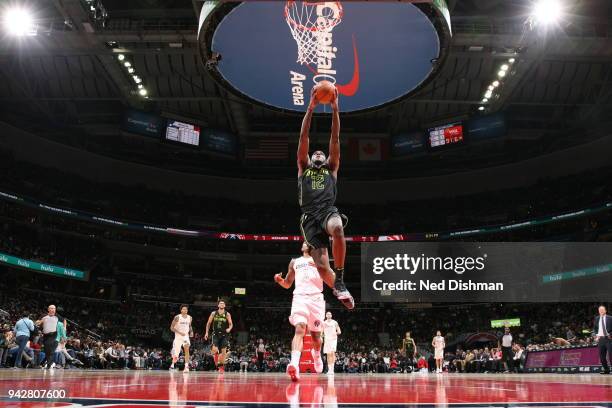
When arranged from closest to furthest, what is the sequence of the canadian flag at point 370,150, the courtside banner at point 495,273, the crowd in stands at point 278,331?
the courtside banner at point 495,273, the crowd in stands at point 278,331, the canadian flag at point 370,150

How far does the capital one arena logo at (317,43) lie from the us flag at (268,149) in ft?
52.2

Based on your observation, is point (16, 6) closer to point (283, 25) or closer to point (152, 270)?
point (283, 25)

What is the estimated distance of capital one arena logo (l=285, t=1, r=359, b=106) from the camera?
14898mm

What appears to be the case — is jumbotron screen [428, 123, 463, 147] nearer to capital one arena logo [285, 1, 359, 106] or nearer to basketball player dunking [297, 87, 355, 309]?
capital one arena logo [285, 1, 359, 106]

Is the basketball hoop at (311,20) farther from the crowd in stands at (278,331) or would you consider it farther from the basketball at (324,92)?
the crowd in stands at (278,331)

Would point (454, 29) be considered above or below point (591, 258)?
above

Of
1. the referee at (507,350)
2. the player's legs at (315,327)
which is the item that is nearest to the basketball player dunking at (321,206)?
the player's legs at (315,327)

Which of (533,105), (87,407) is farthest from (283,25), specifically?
(533,105)

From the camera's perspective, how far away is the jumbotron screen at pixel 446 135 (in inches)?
1231

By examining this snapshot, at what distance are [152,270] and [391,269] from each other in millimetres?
20909

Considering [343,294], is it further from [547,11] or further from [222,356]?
[547,11]

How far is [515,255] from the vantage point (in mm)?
26141

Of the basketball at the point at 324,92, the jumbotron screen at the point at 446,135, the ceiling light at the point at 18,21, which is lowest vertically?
the basketball at the point at 324,92

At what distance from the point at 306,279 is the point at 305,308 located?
0.78 m
